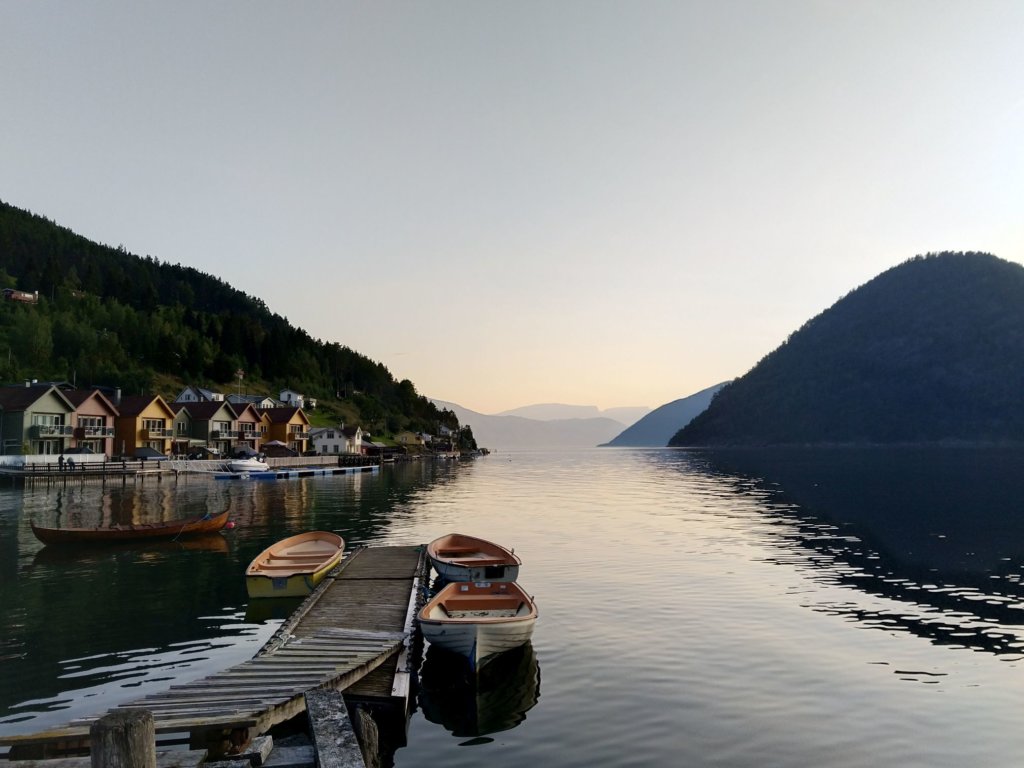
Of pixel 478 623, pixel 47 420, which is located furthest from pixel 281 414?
pixel 478 623

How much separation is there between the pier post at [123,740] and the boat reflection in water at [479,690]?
920 centimetres

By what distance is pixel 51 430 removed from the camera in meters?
95.6

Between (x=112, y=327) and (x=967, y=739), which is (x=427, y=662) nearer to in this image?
(x=967, y=739)

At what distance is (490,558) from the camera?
30328 millimetres

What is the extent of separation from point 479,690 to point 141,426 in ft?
366

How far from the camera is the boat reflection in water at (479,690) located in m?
16.3

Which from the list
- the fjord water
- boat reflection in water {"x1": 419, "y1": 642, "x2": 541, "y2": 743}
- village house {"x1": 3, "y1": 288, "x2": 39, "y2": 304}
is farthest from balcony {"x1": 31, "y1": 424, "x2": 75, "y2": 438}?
village house {"x1": 3, "y1": 288, "x2": 39, "y2": 304}

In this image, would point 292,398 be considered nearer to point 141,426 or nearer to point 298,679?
point 141,426

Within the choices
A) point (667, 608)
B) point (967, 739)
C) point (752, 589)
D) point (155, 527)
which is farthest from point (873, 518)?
point (155, 527)

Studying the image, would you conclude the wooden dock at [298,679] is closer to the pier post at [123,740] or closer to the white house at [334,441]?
→ the pier post at [123,740]

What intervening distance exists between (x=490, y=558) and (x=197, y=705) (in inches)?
717

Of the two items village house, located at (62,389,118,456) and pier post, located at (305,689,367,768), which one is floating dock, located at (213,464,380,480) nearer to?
village house, located at (62,389,118,456)

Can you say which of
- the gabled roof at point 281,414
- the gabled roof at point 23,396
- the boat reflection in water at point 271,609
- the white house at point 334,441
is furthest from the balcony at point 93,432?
the boat reflection in water at point 271,609

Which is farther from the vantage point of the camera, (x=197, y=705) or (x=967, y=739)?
(x=967, y=739)
